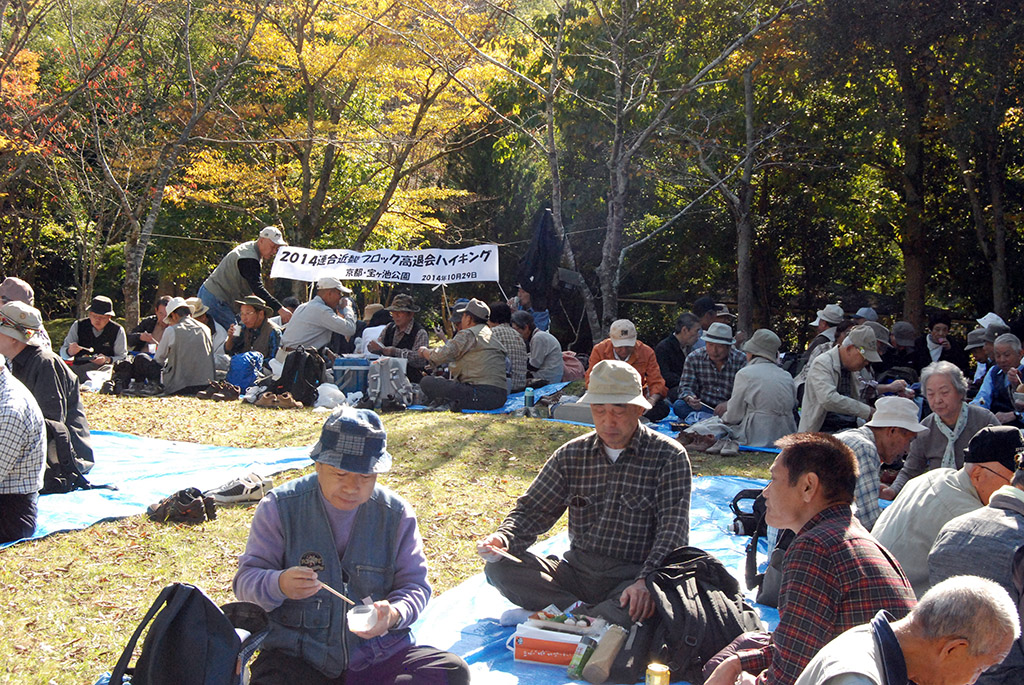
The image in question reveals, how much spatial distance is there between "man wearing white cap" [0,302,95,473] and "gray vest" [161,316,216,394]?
4360 mm

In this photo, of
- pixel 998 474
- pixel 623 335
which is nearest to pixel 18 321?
pixel 623 335

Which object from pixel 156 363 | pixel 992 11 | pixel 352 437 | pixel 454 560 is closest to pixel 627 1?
pixel 992 11

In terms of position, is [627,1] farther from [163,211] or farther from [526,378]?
[163,211]

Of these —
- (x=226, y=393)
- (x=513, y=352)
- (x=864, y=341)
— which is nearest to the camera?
(x=864, y=341)

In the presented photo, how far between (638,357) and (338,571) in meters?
6.76

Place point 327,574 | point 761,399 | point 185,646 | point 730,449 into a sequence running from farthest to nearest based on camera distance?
1. point 761,399
2. point 730,449
3. point 327,574
4. point 185,646

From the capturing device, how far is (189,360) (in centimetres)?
1107

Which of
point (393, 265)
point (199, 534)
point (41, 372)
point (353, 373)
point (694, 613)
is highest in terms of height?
point (393, 265)

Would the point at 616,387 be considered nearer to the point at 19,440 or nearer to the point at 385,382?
the point at 19,440

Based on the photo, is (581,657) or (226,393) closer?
(581,657)

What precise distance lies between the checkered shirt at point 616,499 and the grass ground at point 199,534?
43.2 inches

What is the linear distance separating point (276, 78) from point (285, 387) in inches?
376

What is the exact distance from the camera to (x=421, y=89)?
1709 centimetres

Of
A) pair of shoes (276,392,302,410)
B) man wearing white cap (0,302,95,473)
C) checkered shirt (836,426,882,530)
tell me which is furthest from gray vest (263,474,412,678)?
pair of shoes (276,392,302,410)
